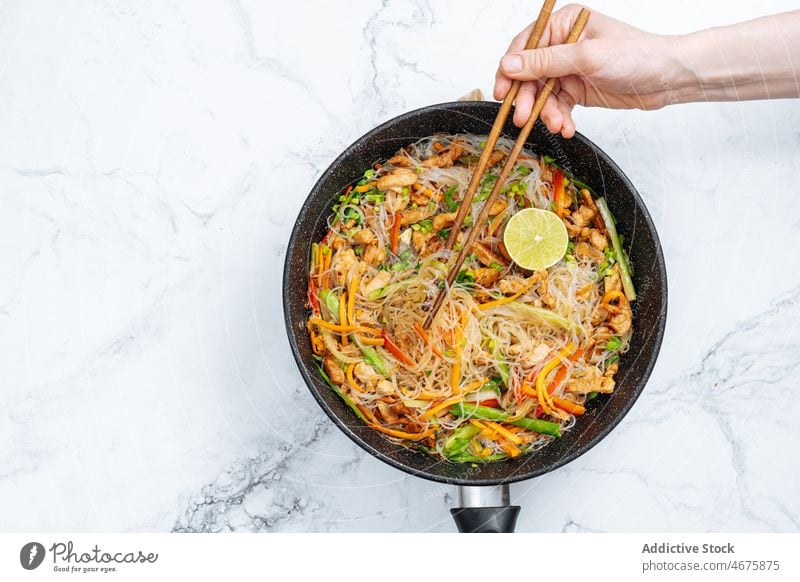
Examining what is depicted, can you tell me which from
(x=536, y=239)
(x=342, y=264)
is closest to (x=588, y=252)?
(x=536, y=239)

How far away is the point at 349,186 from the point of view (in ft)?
7.08

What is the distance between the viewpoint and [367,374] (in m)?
2.05

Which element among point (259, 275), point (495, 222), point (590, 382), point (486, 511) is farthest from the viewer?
point (259, 275)

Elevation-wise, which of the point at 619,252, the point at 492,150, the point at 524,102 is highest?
the point at 524,102

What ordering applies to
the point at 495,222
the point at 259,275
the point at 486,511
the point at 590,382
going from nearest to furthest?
the point at 486,511
the point at 590,382
the point at 495,222
the point at 259,275

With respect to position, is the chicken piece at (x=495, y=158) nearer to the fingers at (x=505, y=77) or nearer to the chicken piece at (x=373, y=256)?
the fingers at (x=505, y=77)

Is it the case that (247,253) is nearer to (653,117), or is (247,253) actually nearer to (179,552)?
(179,552)

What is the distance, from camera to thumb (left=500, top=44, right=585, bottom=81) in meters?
1.99

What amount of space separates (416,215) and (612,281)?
1.93 feet

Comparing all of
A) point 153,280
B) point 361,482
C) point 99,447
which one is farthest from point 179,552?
point 153,280

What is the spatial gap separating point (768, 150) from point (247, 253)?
67.4 inches

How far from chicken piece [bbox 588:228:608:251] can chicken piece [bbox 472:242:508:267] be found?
0.83ft

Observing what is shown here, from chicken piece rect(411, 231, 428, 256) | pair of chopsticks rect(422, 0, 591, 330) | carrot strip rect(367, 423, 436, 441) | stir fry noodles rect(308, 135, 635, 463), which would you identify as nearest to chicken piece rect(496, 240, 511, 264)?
stir fry noodles rect(308, 135, 635, 463)

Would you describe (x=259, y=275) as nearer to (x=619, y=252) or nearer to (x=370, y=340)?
(x=370, y=340)
